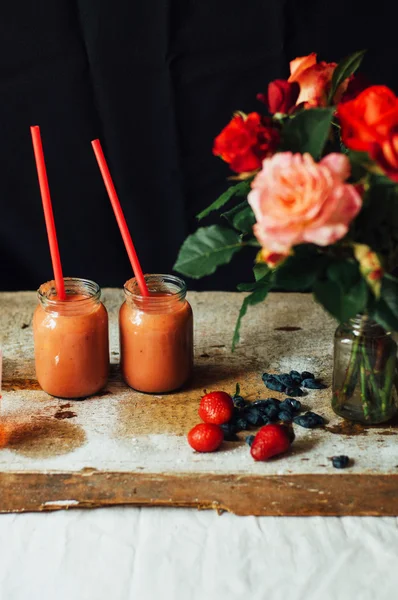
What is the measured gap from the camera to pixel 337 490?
1095 mm

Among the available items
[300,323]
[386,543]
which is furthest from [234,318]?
[386,543]

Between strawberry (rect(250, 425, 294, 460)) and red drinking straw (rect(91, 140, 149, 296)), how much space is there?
298 mm

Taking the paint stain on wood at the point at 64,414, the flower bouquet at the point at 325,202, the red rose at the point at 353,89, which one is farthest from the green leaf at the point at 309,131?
the paint stain on wood at the point at 64,414

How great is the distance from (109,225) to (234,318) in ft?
1.44

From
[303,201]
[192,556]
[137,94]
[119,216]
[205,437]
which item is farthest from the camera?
[137,94]

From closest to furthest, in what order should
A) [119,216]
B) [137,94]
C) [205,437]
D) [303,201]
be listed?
[303,201] < [205,437] < [119,216] < [137,94]

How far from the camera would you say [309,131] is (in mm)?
1003

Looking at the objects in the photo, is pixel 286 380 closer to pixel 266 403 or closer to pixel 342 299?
pixel 266 403

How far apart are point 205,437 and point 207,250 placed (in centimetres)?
27

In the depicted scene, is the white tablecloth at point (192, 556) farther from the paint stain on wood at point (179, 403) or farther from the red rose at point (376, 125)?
the red rose at point (376, 125)

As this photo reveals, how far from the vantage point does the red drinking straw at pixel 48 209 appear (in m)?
1.19

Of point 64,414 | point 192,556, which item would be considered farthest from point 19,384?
point 192,556

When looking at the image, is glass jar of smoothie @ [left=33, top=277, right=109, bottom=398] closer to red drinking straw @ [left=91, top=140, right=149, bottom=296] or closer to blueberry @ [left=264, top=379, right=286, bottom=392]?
Result: red drinking straw @ [left=91, top=140, right=149, bottom=296]

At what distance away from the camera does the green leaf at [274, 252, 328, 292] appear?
1.02 m
